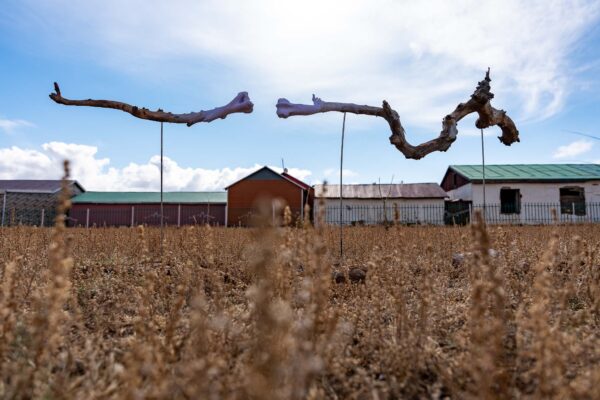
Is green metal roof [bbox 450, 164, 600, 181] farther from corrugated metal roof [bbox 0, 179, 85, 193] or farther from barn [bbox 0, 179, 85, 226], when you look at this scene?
corrugated metal roof [bbox 0, 179, 85, 193]

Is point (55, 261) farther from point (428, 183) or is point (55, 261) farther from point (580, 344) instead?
point (428, 183)

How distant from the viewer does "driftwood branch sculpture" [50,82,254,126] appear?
459 centimetres

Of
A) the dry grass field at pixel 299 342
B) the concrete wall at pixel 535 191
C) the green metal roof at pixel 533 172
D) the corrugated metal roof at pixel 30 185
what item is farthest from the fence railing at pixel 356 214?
the dry grass field at pixel 299 342

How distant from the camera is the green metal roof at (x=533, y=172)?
85.8ft

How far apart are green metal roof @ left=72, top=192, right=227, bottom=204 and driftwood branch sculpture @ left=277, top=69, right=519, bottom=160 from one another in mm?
26015

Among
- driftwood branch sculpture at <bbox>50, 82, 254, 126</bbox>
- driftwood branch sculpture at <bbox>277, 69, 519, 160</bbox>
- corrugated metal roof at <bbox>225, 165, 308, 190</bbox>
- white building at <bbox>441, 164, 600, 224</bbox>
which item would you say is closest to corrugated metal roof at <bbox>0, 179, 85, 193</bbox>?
corrugated metal roof at <bbox>225, 165, 308, 190</bbox>

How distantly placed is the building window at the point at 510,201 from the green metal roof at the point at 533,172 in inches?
43.1

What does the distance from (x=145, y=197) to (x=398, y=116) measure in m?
29.2

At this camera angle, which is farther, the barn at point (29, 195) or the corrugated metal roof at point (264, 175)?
the barn at point (29, 195)

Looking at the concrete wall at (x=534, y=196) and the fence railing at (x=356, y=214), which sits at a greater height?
the concrete wall at (x=534, y=196)

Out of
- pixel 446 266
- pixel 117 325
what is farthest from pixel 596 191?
pixel 117 325

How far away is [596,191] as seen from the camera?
26406 millimetres

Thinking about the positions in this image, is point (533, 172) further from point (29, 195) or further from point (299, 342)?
point (29, 195)

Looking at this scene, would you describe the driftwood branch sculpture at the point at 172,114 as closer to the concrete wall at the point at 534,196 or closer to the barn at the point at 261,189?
the barn at the point at 261,189
